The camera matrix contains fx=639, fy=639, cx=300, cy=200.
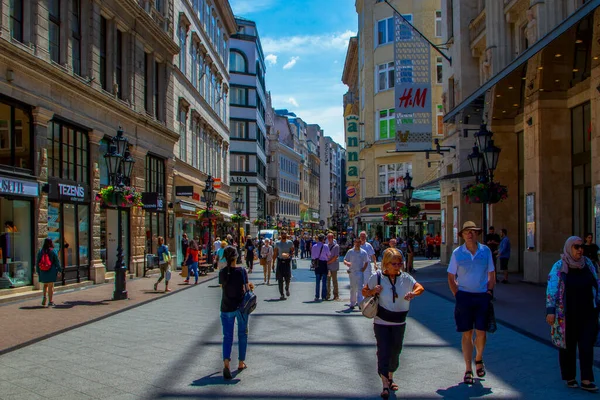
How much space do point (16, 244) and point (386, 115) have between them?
3677 centimetres

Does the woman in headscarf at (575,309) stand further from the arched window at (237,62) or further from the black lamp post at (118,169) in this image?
the arched window at (237,62)

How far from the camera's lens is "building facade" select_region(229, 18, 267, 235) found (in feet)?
233

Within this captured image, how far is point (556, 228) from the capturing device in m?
19.1

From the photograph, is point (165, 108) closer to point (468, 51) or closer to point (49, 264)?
point (468, 51)

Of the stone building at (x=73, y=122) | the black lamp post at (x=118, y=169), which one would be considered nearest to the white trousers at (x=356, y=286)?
the black lamp post at (x=118, y=169)

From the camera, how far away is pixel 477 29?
90.4 ft

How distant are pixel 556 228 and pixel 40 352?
49.6ft

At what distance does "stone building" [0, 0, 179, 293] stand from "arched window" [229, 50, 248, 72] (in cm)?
4131

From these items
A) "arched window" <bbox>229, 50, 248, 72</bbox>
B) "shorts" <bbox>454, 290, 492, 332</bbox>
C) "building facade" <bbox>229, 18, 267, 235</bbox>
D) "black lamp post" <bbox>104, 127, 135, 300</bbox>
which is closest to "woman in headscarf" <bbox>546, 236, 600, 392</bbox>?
"shorts" <bbox>454, 290, 492, 332</bbox>

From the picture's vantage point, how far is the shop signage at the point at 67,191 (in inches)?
728

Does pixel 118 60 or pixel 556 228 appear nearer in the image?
pixel 556 228

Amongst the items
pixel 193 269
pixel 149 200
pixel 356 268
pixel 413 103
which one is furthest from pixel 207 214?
pixel 356 268

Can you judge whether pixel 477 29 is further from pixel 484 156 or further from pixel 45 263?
pixel 45 263

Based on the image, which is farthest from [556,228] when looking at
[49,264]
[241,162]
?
[241,162]
